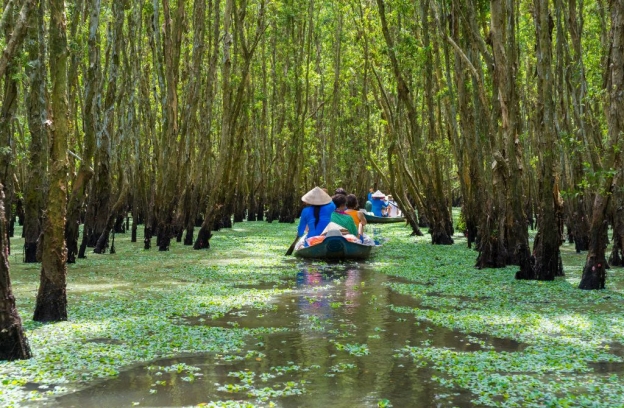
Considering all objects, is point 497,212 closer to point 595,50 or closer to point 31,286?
point 31,286

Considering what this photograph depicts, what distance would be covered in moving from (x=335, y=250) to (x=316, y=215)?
1296 millimetres

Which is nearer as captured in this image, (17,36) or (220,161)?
(17,36)

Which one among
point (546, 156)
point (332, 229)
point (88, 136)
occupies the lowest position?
point (332, 229)

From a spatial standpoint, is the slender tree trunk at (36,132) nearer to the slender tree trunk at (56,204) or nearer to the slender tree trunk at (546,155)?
the slender tree trunk at (56,204)

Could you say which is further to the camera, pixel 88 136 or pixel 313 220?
pixel 313 220

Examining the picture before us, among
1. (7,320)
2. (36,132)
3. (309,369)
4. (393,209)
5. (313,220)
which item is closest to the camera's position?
(7,320)

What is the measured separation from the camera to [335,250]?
16.5m

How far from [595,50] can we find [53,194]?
767 inches

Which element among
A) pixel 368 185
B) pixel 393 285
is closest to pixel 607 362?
pixel 393 285

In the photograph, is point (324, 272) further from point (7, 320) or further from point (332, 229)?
point (7, 320)

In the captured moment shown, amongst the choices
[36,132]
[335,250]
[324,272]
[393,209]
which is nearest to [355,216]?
[335,250]

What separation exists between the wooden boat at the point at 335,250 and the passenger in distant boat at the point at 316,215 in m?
0.68

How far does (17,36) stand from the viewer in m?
6.84

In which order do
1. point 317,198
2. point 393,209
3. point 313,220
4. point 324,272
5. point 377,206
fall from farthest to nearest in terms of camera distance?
→ 1. point 393,209
2. point 377,206
3. point 313,220
4. point 317,198
5. point 324,272
